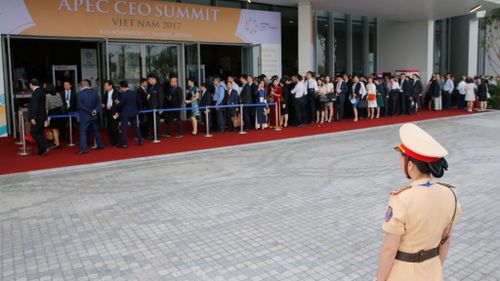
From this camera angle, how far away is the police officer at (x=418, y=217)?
2244 millimetres

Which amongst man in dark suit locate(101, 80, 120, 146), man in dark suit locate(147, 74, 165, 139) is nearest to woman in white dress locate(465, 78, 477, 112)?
man in dark suit locate(147, 74, 165, 139)

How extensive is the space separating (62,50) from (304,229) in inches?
586

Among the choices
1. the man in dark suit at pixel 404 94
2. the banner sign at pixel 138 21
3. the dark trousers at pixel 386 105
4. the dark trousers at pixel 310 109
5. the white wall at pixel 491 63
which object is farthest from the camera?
the white wall at pixel 491 63

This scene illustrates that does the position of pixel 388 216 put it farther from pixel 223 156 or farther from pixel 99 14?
pixel 99 14

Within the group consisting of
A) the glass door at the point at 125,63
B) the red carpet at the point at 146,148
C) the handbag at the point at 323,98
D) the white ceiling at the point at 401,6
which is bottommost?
the red carpet at the point at 146,148

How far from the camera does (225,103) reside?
1445cm

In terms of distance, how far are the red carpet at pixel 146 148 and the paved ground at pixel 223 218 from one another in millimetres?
722

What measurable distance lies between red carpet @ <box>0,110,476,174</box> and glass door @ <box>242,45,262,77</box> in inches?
144

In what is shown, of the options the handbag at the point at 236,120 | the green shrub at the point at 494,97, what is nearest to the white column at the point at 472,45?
the green shrub at the point at 494,97

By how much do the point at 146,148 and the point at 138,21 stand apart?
5502 mm

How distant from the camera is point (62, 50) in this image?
17422mm

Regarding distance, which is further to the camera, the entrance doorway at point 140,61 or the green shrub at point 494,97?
the green shrub at point 494,97

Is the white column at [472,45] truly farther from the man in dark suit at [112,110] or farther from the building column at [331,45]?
the man in dark suit at [112,110]

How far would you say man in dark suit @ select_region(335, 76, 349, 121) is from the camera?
16.9 metres
